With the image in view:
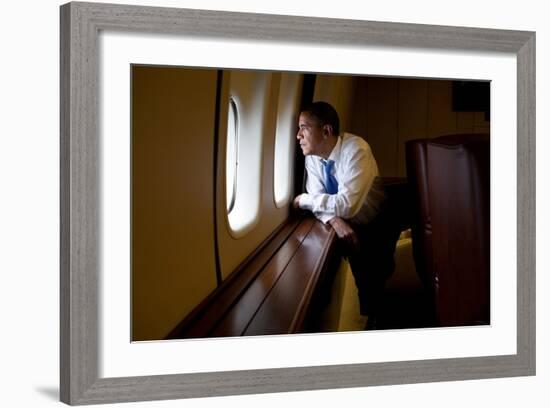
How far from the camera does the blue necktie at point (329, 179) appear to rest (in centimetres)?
394

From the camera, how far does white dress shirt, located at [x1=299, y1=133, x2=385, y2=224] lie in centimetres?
392

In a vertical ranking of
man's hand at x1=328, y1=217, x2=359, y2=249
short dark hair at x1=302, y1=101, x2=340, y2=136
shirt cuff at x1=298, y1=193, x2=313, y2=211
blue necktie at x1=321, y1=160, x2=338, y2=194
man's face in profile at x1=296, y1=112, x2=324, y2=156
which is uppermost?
short dark hair at x1=302, y1=101, x2=340, y2=136

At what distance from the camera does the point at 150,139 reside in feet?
11.8

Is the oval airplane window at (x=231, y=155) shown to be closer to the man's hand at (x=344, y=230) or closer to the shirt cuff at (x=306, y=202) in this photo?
the shirt cuff at (x=306, y=202)

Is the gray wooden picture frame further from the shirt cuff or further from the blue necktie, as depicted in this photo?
the shirt cuff

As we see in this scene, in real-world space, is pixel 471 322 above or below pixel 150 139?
below

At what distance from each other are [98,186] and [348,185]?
862 millimetres

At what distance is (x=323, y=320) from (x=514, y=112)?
100 centimetres

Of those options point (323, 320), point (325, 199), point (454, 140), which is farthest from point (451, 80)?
point (323, 320)

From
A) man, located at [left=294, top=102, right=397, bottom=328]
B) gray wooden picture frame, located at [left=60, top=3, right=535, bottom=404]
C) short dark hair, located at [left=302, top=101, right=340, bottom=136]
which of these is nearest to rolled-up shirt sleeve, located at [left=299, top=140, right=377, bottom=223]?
man, located at [left=294, top=102, right=397, bottom=328]

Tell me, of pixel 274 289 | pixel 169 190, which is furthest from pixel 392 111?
pixel 169 190

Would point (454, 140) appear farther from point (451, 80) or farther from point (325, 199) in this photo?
point (325, 199)

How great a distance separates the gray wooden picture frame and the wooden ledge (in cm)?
14

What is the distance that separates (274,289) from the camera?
12.6ft
